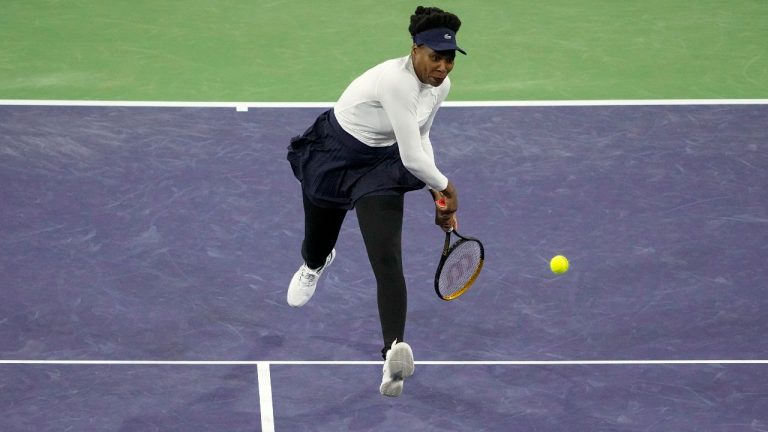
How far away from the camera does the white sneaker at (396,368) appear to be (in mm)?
7422

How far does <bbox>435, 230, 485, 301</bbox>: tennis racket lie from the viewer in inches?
305

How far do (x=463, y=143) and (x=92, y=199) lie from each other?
2.93 metres

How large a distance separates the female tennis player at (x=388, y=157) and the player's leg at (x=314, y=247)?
0.02 metres

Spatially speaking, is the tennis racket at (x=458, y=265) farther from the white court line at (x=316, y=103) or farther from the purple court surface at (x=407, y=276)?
the white court line at (x=316, y=103)

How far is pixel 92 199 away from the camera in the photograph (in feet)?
33.5

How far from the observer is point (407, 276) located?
9312 mm

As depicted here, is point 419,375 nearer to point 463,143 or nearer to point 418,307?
point 418,307

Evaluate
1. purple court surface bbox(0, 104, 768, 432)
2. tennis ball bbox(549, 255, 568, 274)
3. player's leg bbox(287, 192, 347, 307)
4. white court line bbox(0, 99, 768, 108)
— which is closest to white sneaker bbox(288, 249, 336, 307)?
player's leg bbox(287, 192, 347, 307)

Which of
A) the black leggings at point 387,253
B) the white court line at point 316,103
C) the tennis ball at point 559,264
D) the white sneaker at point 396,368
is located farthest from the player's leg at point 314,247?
the white court line at point 316,103

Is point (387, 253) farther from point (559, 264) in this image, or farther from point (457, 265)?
point (559, 264)

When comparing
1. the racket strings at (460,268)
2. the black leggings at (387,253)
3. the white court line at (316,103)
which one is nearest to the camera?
the black leggings at (387,253)

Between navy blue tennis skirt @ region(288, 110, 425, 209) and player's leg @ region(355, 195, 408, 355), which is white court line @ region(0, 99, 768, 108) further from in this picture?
player's leg @ region(355, 195, 408, 355)

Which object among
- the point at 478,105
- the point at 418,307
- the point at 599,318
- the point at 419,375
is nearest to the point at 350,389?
the point at 419,375

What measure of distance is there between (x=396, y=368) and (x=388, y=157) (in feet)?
3.83
